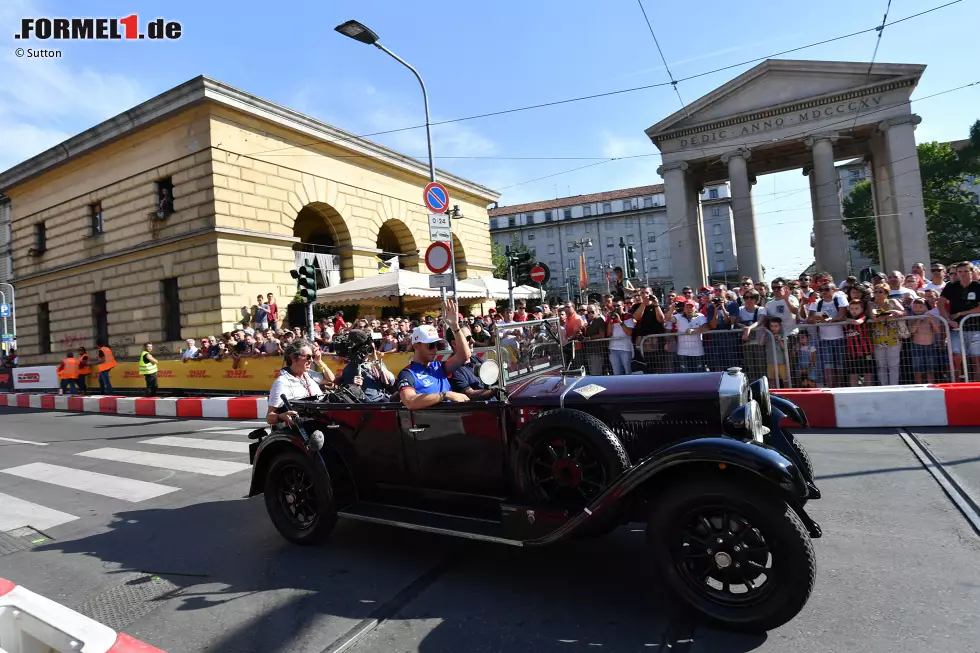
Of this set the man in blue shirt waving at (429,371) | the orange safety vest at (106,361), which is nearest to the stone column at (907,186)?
the man in blue shirt waving at (429,371)

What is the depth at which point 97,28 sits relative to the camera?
12945mm

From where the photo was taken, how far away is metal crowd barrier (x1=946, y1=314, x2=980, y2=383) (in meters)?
6.84

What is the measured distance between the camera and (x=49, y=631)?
1.93 m

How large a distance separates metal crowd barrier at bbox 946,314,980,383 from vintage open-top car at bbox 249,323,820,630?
4.62m

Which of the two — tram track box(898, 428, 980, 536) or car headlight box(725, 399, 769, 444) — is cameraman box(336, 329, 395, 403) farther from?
tram track box(898, 428, 980, 536)

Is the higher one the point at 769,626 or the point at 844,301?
the point at 844,301

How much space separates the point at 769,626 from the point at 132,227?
24438 mm

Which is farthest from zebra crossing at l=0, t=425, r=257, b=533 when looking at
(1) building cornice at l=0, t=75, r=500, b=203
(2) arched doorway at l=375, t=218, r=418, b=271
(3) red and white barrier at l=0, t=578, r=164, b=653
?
(2) arched doorway at l=375, t=218, r=418, b=271

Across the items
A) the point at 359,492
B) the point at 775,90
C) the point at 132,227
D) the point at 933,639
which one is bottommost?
the point at 933,639

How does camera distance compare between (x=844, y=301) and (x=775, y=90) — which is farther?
(x=775, y=90)

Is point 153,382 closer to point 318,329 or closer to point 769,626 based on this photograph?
point 318,329

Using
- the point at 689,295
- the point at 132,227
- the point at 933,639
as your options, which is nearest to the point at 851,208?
the point at 689,295

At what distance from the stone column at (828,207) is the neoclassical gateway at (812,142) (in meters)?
0.05

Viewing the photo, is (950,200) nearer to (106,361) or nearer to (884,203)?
(884,203)
